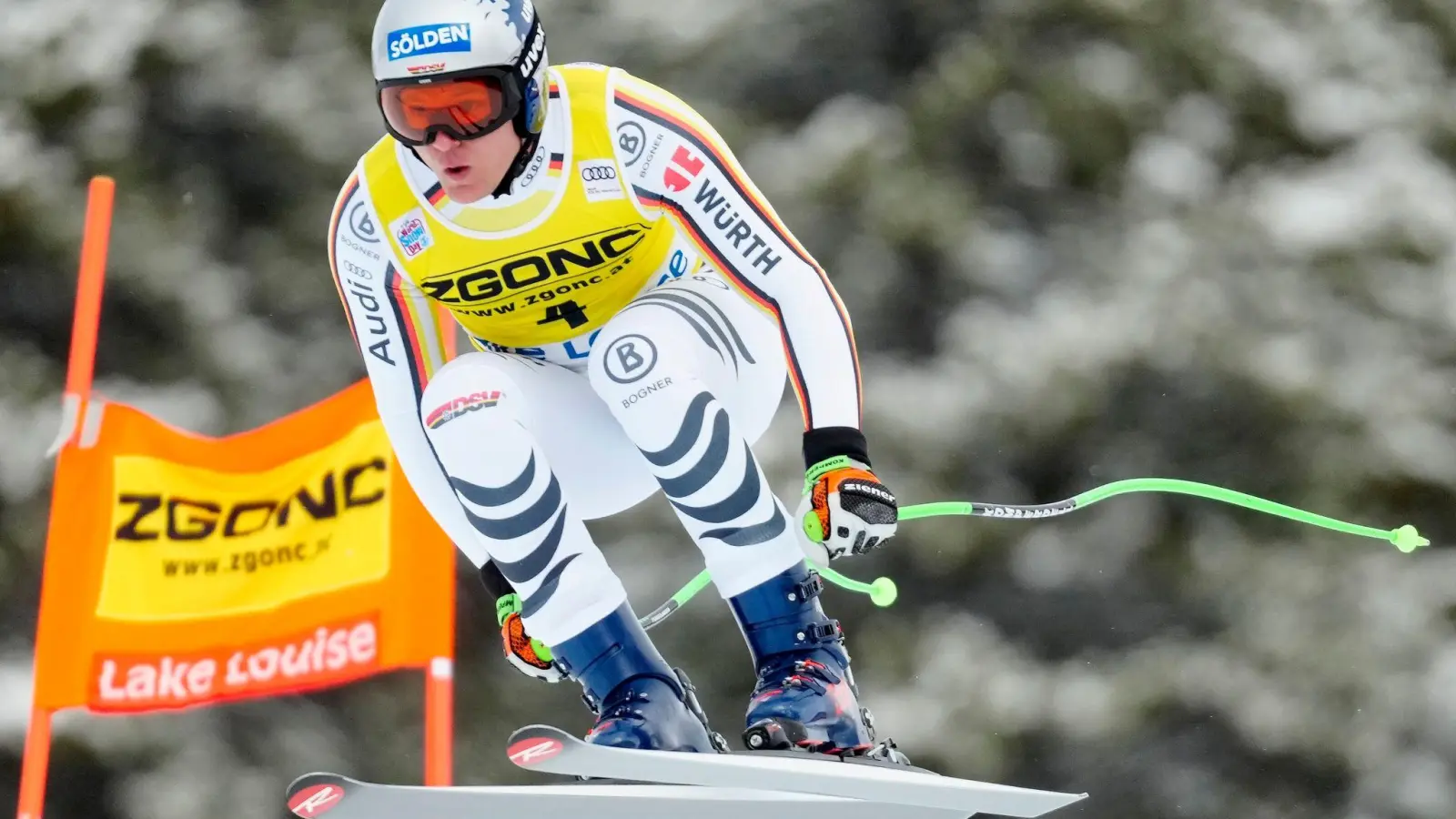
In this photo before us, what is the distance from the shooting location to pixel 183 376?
7.60 metres

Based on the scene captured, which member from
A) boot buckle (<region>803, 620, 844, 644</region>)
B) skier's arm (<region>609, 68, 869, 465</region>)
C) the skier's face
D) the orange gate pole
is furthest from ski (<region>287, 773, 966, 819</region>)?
the orange gate pole

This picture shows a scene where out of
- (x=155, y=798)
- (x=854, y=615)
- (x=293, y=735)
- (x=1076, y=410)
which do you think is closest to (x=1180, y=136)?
(x=1076, y=410)

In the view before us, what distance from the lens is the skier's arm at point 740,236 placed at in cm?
302

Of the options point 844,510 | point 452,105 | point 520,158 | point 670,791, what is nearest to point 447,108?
point 452,105

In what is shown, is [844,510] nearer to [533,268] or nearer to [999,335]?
[533,268]

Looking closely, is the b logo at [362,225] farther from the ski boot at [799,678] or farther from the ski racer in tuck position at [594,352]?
the ski boot at [799,678]

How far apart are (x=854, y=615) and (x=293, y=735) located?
2.35 m

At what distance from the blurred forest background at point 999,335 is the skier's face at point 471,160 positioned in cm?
423

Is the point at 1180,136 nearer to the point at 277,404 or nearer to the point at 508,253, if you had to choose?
the point at 277,404

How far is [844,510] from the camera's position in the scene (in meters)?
2.88

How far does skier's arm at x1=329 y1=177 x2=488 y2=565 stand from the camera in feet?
10.4

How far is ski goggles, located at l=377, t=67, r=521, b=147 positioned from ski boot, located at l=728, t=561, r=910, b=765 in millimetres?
911

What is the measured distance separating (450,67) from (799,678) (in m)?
1.16

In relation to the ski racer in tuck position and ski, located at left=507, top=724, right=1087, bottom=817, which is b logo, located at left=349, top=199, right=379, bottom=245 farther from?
ski, located at left=507, top=724, right=1087, bottom=817
